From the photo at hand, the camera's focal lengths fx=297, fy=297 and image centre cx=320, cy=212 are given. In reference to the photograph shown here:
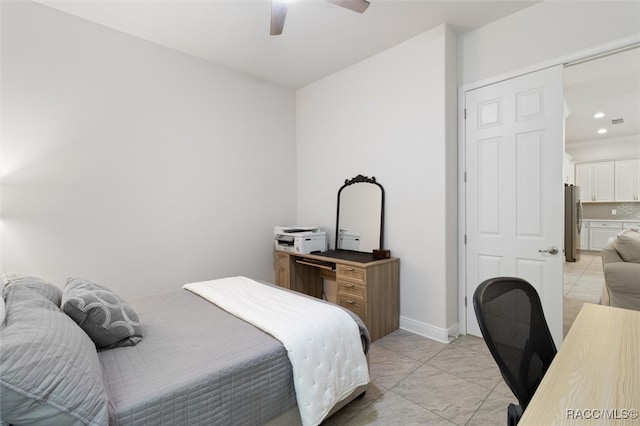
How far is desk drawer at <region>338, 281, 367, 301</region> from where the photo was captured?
2.73m

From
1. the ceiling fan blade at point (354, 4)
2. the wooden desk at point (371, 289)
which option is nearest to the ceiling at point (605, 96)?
the ceiling fan blade at point (354, 4)

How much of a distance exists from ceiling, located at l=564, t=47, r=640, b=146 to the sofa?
1650 mm

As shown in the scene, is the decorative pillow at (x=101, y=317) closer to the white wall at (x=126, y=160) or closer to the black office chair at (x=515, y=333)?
the white wall at (x=126, y=160)

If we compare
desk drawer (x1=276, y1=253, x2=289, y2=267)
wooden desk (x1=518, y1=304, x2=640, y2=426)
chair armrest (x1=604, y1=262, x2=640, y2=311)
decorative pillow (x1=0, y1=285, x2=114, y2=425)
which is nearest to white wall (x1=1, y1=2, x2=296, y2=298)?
desk drawer (x1=276, y1=253, x2=289, y2=267)

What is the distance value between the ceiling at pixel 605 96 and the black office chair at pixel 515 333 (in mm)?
2302

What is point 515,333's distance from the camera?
99 centimetres

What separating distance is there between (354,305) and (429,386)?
3.03 feet

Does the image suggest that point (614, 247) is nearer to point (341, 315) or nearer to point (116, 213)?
point (341, 315)

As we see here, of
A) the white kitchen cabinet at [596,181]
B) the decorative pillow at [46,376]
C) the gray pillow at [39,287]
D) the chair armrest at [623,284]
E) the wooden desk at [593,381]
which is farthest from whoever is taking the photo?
the white kitchen cabinet at [596,181]

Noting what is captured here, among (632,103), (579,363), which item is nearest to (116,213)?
(579,363)

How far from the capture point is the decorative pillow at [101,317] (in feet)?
4.52

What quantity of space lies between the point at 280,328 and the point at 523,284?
1.14 metres

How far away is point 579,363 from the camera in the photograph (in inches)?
36.8

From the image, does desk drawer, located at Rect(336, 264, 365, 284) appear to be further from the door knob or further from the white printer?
the door knob
